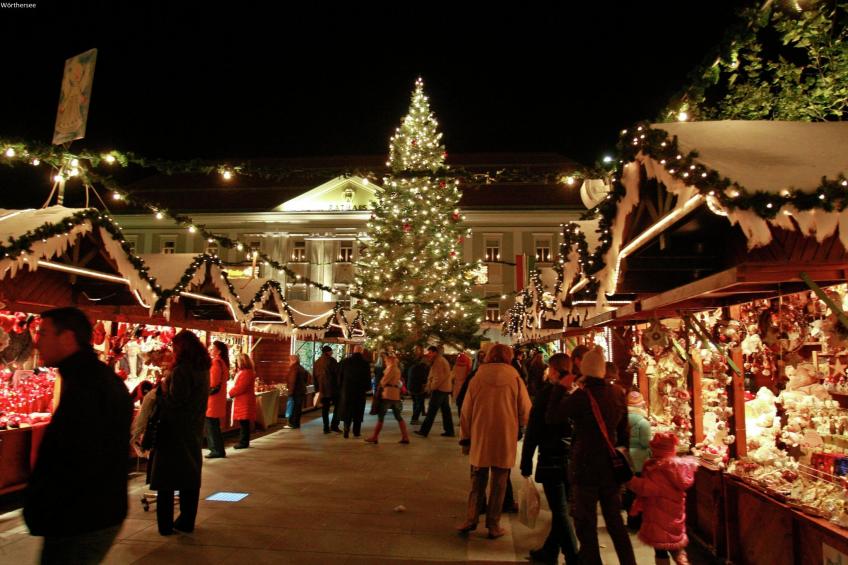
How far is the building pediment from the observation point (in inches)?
1527

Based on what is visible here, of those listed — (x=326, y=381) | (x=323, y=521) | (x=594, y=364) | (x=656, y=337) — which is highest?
(x=656, y=337)

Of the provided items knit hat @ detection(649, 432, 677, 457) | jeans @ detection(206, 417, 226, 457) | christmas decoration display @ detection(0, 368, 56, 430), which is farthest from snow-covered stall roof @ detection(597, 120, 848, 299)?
jeans @ detection(206, 417, 226, 457)

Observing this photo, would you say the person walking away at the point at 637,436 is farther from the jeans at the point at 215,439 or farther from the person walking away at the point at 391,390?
the person walking away at the point at 391,390

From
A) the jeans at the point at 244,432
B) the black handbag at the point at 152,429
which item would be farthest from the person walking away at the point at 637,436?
the jeans at the point at 244,432

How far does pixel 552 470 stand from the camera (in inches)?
205

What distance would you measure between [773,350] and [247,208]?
38.2m

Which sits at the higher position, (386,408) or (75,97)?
(75,97)

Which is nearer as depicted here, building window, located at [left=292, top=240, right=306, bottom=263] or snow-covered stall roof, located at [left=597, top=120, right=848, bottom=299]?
snow-covered stall roof, located at [left=597, top=120, right=848, bottom=299]

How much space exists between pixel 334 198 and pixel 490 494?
34757 millimetres

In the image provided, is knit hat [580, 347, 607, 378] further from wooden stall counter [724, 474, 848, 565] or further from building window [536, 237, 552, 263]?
building window [536, 237, 552, 263]

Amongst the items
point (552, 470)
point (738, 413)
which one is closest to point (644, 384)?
point (738, 413)

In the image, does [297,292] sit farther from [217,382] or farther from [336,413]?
[217,382]

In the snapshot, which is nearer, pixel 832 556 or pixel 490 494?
pixel 832 556

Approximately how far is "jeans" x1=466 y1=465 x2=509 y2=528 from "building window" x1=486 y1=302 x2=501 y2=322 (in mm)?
30677
